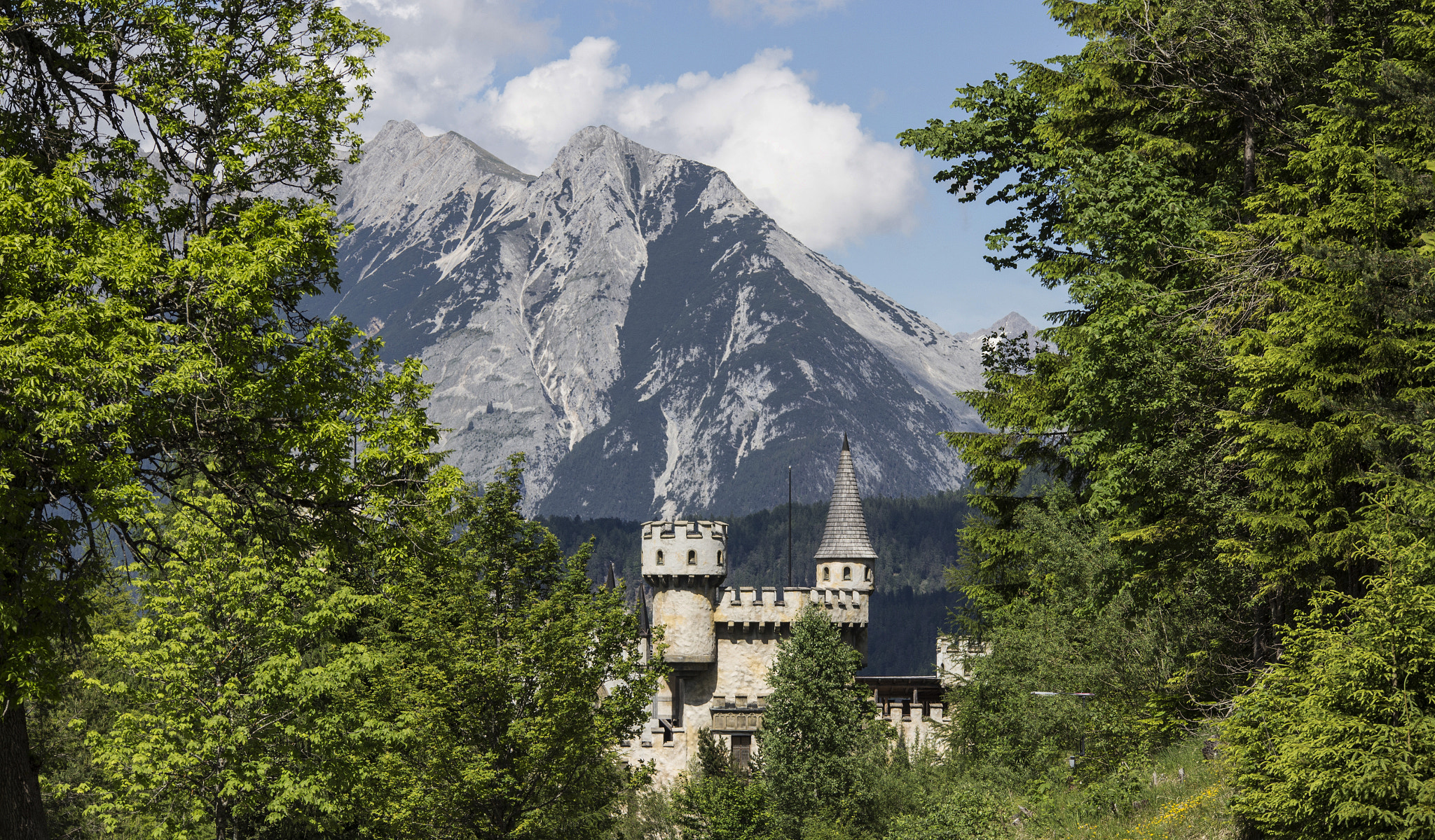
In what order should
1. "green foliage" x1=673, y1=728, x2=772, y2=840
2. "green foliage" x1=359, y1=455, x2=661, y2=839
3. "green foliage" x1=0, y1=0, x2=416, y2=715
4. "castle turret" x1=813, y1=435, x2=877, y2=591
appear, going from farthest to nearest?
"castle turret" x1=813, y1=435, x2=877, y2=591, "green foliage" x1=673, y1=728, x2=772, y2=840, "green foliage" x1=359, y1=455, x2=661, y2=839, "green foliage" x1=0, y1=0, x2=416, y2=715

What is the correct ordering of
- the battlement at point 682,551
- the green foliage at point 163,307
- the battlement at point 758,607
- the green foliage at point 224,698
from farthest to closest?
1. the battlement at point 758,607
2. the battlement at point 682,551
3. the green foliage at point 224,698
4. the green foliage at point 163,307

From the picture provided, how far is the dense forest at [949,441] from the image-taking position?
12.9 meters

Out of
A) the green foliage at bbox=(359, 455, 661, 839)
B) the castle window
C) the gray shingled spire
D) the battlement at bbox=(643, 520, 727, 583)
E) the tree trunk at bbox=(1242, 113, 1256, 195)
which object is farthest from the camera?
the gray shingled spire

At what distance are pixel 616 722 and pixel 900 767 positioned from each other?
12487 millimetres

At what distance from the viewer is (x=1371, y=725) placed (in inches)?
547

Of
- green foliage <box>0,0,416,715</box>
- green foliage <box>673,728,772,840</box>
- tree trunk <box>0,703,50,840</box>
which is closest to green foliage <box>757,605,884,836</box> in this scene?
green foliage <box>673,728,772,840</box>

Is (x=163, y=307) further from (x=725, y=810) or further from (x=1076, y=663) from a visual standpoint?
(x=725, y=810)

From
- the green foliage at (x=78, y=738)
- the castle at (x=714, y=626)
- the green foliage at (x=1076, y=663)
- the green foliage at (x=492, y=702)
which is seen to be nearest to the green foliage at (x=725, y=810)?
the green foliage at (x=1076, y=663)

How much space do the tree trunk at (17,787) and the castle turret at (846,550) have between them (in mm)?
45704

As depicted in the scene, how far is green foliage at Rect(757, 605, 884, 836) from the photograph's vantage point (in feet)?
122

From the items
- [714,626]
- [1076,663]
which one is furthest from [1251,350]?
[714,626]

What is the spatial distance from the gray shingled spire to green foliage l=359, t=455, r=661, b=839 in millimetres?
29528

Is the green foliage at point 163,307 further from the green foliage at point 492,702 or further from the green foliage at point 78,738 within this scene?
the green foliage at point 78,738

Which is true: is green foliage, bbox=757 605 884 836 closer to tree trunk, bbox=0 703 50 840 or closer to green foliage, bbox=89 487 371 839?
green foliage, bbox=89 487 371 839
